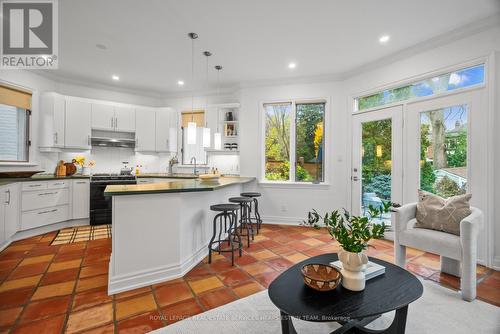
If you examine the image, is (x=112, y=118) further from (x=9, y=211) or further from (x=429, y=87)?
(x=429, y=87)

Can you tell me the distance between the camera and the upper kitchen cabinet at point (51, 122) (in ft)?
14.0

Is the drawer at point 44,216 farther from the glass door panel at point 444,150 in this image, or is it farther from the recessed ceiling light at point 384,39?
the glass door panel at point 444,150

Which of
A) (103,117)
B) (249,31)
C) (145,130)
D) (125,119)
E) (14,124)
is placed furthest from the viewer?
(145,130)

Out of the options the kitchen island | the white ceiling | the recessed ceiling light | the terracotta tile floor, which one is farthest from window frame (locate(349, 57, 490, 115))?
the kitchen island


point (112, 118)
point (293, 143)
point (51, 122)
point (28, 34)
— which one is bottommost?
point (293, 143)

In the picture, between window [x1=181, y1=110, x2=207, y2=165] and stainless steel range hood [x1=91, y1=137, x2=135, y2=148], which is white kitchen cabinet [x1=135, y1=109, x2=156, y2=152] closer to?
stainless steel range hood [x1=91, y1=137, x2=135, y2=148]

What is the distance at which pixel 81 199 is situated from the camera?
4.34 meters

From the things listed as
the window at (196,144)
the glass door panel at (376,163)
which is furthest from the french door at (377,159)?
the window at (196,144)

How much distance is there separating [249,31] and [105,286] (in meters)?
3.42

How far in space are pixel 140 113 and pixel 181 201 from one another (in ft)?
12.1

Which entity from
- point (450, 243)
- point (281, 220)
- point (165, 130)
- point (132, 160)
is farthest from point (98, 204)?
point (450, 243)

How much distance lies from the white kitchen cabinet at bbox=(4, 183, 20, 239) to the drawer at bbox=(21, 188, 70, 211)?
0.46 ft

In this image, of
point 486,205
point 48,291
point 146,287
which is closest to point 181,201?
point 146,287

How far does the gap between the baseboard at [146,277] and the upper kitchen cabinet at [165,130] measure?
3.49m
